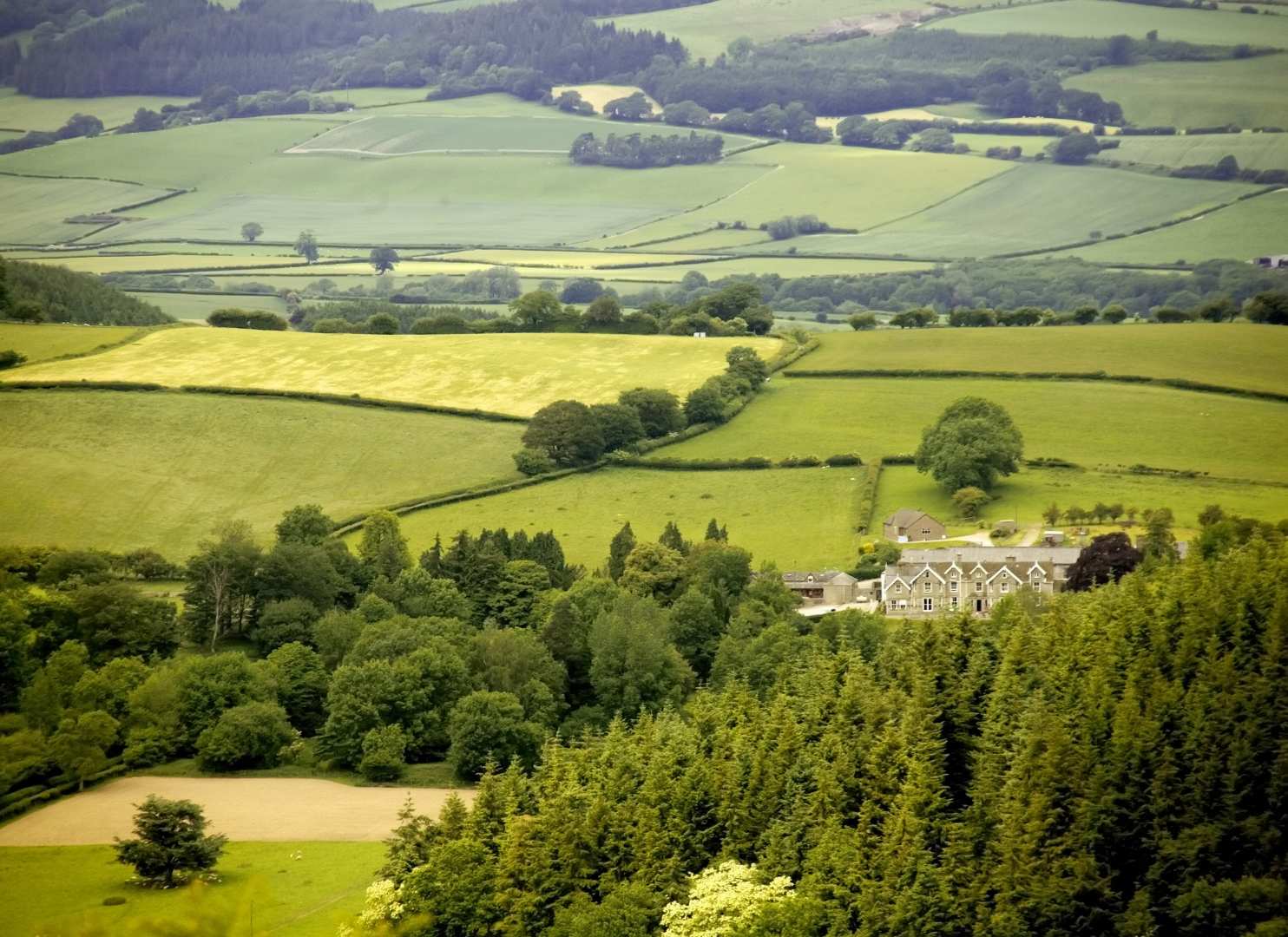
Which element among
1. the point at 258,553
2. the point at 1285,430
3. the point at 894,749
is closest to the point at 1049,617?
the point at 894,749

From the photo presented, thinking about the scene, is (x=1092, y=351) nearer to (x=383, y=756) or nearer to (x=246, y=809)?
(x=383, y=756)

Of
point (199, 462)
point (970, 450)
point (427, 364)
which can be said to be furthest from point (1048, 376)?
point (199, 462)

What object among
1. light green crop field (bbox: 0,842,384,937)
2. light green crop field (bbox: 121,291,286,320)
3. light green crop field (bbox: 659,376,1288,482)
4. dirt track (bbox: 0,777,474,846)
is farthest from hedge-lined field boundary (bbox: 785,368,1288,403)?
light green crop field (bbox: 0,842,384,937)

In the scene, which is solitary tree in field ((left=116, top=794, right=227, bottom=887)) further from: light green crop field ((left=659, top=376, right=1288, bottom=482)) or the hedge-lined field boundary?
the hedge-lined field boundary

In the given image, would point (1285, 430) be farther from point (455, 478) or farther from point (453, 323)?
point (453, 323)

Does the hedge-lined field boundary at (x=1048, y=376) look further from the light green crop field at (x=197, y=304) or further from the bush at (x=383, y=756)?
the light green crop field at (x=197, y=304)

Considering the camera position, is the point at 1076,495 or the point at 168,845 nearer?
the point at 168,845
